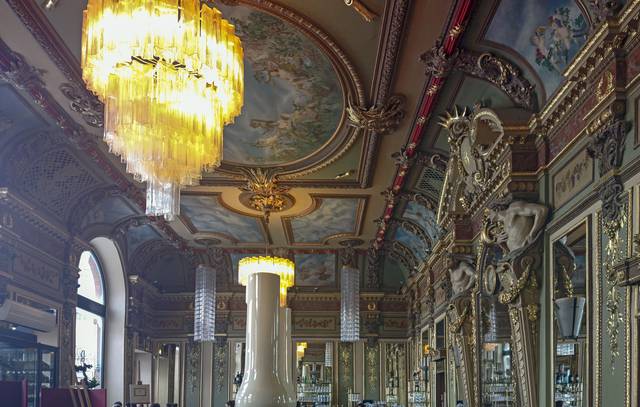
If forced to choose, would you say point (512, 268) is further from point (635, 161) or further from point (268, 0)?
point (268, 0)

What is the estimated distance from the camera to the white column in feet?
9.59

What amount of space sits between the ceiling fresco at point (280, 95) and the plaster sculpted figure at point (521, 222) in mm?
2396

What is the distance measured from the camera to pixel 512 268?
6645 millimetres

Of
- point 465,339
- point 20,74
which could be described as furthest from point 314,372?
point 20,74

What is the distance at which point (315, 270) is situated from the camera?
17.7 meters

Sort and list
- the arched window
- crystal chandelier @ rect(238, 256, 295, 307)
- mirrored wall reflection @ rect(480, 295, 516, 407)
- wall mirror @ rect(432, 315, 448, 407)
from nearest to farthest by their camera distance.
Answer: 1. mirrored wall reflection @ rect(480, 295, 516, 407)
2. wall mirror @ rect(432, 315, 448, 407)
3. crystal chandelier @ rect(238, 256, 295, 307)
4. the arched window

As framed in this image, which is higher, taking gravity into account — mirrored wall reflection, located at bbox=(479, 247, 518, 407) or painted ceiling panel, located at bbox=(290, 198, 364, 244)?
painted ceiling panel, located at bbox=(290, 198, 364, 244)

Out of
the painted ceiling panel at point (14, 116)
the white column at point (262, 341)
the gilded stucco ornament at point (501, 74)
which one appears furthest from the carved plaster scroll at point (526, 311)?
the painted ceiling panel at point (14, 116)

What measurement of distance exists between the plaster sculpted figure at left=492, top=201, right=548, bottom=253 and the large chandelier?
9.25 feet

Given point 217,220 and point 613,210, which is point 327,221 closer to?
point 217,220

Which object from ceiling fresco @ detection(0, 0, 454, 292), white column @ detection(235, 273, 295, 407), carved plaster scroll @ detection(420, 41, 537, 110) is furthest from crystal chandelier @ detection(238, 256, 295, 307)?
white column @ detection(235, 273, 295, 407)

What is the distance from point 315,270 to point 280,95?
377 inches

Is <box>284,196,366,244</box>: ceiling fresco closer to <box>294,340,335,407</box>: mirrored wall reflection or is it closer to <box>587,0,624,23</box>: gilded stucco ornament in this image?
<box>294,340,335,407</box>: mirrored wall reflection

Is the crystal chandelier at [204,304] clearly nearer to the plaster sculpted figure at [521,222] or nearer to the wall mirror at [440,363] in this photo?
the wall mirror at [440,363]
